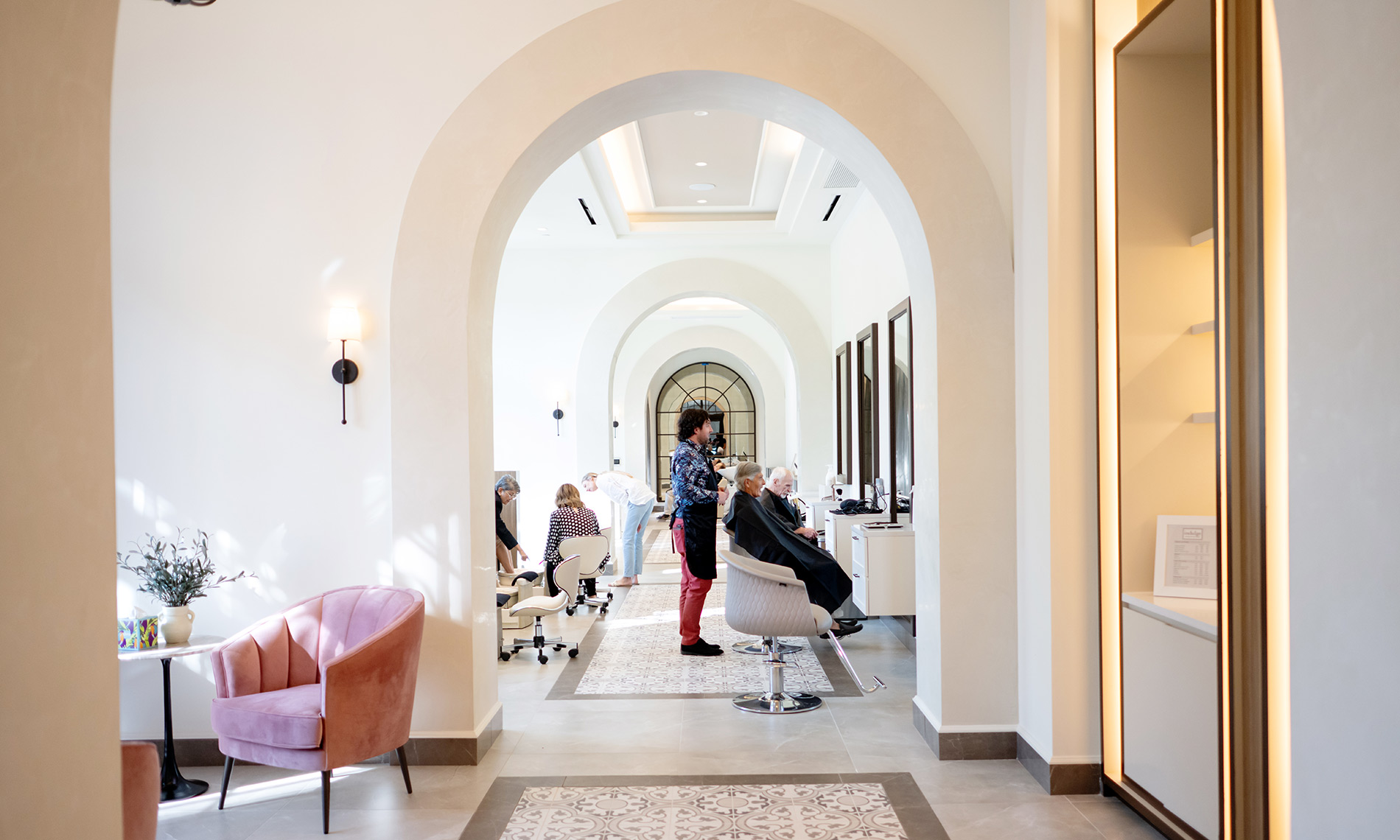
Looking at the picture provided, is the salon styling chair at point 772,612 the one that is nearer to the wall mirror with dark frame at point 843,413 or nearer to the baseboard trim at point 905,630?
the baseboard trim at point 905,630

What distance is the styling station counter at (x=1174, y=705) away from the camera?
2.58 m

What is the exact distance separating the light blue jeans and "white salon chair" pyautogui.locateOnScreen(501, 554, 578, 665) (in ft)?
7.78

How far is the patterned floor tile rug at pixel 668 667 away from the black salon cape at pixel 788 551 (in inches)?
19.0

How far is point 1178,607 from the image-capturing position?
279 centimetres

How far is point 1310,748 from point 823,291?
26.3 ft

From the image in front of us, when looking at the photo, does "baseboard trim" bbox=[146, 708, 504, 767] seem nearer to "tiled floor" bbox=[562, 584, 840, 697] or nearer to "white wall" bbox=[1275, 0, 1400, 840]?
"tiled floor" bbox=[562, 584, 840, 697]

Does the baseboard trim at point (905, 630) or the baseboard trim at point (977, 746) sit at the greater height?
the baseboard trim at point (977, 746)

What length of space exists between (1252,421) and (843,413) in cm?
674

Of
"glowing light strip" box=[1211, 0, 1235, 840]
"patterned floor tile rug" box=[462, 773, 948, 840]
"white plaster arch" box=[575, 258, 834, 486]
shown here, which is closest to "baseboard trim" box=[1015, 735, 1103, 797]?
"patterned floor tile rug" box=[462, 773, 948, 840]

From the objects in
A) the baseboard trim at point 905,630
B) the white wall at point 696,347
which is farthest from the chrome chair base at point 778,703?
the white wall at point 696,347

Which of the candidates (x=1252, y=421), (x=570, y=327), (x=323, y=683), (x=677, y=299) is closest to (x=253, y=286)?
(x=323, y=683)

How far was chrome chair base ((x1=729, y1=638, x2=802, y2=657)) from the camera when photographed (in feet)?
19.0

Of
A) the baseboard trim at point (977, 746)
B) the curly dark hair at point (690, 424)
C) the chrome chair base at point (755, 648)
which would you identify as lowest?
the chrome chair base at point (755, 648)

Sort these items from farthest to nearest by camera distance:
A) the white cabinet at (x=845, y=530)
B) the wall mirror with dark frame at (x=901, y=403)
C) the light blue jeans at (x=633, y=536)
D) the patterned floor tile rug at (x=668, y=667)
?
the light blue jeans at (x=633, y=536), the white cabinet at (x=845, y=530), the wall mirror with dark frame at (x=901, y=403), the patterned floor tile rug at (x=668, y=667)
